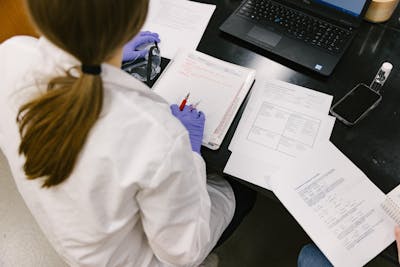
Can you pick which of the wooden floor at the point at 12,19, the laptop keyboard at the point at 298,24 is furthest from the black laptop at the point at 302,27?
the wooden floor at the point at 12,19

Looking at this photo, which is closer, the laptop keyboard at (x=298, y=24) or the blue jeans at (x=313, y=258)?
the blue jeans at (x=313, y=258)

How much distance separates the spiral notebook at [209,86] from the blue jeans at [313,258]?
371mm

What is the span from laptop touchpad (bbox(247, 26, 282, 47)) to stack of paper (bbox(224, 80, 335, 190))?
0.14 m

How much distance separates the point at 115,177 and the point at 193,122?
0.33 metres

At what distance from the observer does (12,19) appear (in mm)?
1519

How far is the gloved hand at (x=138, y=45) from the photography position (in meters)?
1.08

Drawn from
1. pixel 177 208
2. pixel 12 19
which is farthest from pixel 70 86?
pixel 12 19

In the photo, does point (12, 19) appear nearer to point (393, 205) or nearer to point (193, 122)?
point (193, 122)

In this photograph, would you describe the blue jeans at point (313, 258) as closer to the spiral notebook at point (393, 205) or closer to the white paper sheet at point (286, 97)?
the spiral notebook at point (393, 205)

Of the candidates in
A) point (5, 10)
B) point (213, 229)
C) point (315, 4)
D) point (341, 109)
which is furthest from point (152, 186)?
point (5, 10)

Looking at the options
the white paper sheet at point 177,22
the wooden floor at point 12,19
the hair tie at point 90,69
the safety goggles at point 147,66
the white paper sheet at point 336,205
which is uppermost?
the hair tie at point 90,69

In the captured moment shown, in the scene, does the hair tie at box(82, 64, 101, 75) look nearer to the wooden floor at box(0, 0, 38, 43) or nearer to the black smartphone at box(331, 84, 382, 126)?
the black smartphone at box(331, 84, 382, 126)

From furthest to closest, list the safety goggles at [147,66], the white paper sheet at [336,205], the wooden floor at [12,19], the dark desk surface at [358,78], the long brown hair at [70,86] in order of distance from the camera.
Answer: the wooden floor at [12,19]
the safety goggles at [147,66]
the dark desk surface at [358,78]
the white paper sheet at [336,205]
the long brown hair at [70,86]

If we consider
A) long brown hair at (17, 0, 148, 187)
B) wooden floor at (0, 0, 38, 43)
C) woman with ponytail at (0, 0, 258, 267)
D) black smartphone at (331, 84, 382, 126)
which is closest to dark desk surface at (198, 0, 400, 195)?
black smartphone at (331, 84, 382, 126)
